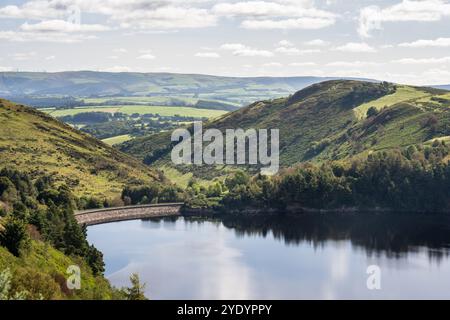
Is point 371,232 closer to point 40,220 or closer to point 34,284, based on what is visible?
point 40,220

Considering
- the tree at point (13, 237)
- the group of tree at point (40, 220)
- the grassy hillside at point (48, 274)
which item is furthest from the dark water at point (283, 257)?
the tree at point (13, 237)

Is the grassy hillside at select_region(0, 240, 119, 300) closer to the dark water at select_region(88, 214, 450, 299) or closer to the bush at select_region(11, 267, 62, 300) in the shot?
the bush at select_region(11, 267, 62, 300)

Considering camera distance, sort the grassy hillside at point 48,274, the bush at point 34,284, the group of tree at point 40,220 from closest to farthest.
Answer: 1. the bush at point 34,284
2. the grassy hillside at point 48,274
3. the group of tree at point 40,220

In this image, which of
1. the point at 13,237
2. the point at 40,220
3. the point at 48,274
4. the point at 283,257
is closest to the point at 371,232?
the point at 283,257

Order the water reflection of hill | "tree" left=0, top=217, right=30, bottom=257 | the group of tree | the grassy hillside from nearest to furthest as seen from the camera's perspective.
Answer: the grassy hillside → "tree" left=0, top=217, right=30, bottom=257 → the group of tree → the water reflection of hill

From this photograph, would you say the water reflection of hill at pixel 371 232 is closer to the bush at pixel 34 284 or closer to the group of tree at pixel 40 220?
the group of tree at pixel 40 220

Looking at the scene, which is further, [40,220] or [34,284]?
[40,220]

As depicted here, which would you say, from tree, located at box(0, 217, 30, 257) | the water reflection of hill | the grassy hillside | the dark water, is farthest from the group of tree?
the water reflection of hill

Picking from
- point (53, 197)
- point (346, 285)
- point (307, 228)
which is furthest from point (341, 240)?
point (53, 197)
